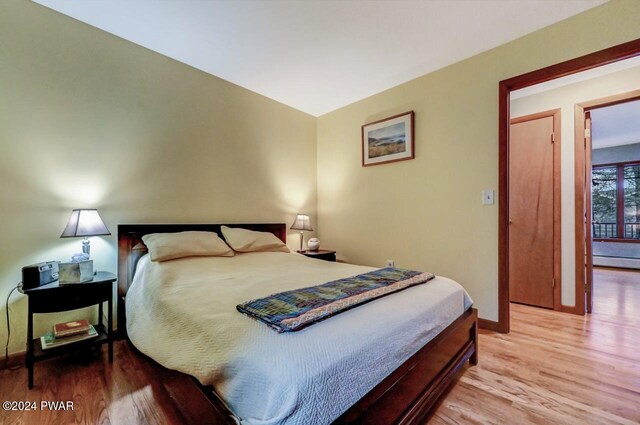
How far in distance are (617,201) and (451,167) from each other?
580 cm

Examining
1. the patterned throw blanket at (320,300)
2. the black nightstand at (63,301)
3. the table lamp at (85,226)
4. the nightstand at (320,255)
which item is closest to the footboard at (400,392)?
the patterned throw blanket at (320,300)

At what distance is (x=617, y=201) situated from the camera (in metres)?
5.77

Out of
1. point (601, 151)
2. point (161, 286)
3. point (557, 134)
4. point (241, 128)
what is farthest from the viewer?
point (601, 151)

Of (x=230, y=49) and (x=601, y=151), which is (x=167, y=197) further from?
(x=601, y=151)

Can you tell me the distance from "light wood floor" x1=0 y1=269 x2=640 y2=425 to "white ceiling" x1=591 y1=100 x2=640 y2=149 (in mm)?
2780

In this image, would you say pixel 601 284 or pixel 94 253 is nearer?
pixel 94 253

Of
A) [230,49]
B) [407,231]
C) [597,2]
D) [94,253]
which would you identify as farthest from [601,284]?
[94,253]

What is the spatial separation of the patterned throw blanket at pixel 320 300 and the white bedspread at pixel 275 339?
36 millimetres

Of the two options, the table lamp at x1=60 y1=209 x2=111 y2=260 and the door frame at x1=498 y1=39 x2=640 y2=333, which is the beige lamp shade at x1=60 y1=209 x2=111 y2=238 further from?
the door frame at x1=498 y1=39 x2=640 y2=333

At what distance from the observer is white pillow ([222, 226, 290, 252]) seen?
2.64m

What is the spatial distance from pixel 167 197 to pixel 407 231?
2427mm

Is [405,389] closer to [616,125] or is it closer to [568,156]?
[568,156]

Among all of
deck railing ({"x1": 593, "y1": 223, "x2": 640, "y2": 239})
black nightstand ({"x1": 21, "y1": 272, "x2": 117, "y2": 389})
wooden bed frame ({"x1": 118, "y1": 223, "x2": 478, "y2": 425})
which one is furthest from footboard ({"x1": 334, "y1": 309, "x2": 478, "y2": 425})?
deck railing ({"x1": 593, "y1": 223, "x2": 640, "y2": 239})

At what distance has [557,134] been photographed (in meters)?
2.93
